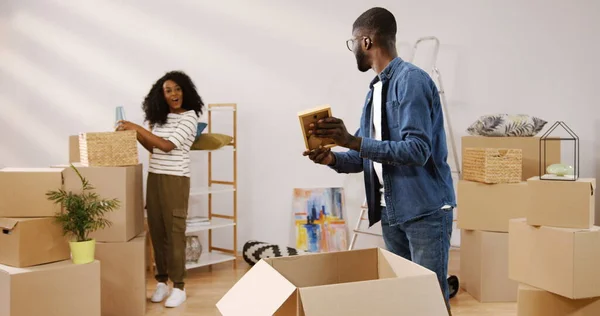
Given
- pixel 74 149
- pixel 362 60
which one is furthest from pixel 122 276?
pixel 362 60

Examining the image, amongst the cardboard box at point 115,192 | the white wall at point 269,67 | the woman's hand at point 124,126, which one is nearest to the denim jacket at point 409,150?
the cardboard box at point 115,192

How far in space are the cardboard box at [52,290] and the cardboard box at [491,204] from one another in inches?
87.8

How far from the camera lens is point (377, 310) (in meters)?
1.19

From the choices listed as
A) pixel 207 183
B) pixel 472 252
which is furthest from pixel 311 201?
pixel 472 252

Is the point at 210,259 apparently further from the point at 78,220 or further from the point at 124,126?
the point at 78,220

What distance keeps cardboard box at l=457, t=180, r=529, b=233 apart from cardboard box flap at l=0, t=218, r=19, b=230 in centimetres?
255

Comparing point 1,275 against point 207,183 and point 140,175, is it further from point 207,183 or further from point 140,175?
point 207,183

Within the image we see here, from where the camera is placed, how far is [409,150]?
1754mm

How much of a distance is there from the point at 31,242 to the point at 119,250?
1.73 feet

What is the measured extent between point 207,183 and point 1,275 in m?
2.24

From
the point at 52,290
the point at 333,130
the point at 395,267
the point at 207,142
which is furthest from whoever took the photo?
the point at 207,142

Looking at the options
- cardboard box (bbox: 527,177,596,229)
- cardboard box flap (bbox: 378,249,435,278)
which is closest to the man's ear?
cardboard box flap (bbox: 378,249,435,278)

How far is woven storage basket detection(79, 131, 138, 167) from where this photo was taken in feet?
11.6

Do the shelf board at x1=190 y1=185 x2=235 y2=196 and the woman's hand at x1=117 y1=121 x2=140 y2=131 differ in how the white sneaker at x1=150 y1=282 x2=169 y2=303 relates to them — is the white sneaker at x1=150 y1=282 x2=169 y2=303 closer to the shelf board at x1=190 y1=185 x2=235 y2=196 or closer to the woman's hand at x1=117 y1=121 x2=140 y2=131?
the shelf board at x1=190 y1=185 x2=235 y2=196
